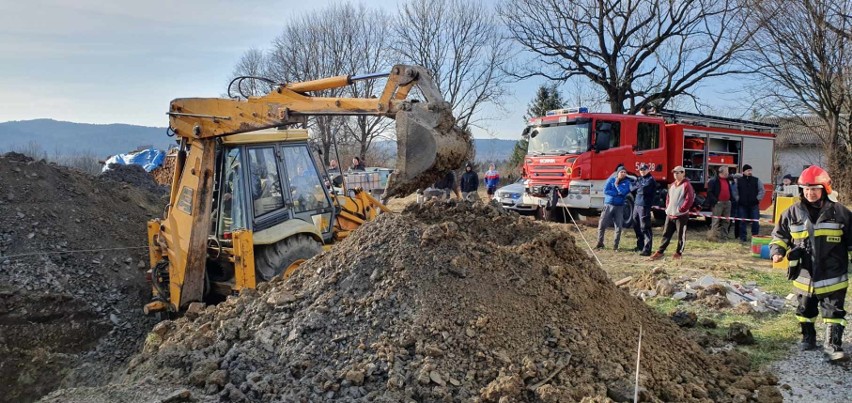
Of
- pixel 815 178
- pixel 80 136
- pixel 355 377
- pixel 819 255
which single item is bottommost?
pixel 355 377

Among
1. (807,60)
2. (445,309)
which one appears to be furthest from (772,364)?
(807,60)

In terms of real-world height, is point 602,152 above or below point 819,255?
above

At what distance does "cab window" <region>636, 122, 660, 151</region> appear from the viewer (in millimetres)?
14070

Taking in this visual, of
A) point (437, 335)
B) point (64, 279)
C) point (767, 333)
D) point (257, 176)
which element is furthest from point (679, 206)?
point (64, 279)

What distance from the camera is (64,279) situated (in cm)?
714

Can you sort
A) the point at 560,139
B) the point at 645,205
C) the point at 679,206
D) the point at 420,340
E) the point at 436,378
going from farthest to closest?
the point at 560,139 < the point at 645,205 < the point at 679,206 < the point at 420,340 < the point at 436,378

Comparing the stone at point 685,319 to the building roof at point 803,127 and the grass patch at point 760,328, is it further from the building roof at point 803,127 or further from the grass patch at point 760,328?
the building roof at point 803,127

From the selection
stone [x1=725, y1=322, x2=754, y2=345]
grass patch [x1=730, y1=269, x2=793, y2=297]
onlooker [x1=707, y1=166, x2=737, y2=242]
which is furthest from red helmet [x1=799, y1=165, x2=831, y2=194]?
onlooker [x1=707, y1=166, x2=737, y2=242]

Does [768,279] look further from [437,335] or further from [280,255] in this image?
[280,255]

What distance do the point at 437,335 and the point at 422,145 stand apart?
5.47 ft

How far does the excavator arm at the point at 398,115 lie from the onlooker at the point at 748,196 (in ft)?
29.9

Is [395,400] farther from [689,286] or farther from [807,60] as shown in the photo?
[807,60]

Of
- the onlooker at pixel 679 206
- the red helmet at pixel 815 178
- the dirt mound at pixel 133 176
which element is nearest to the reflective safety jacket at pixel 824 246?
the red helmet at pixel 815 178

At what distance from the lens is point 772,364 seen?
5.08m
